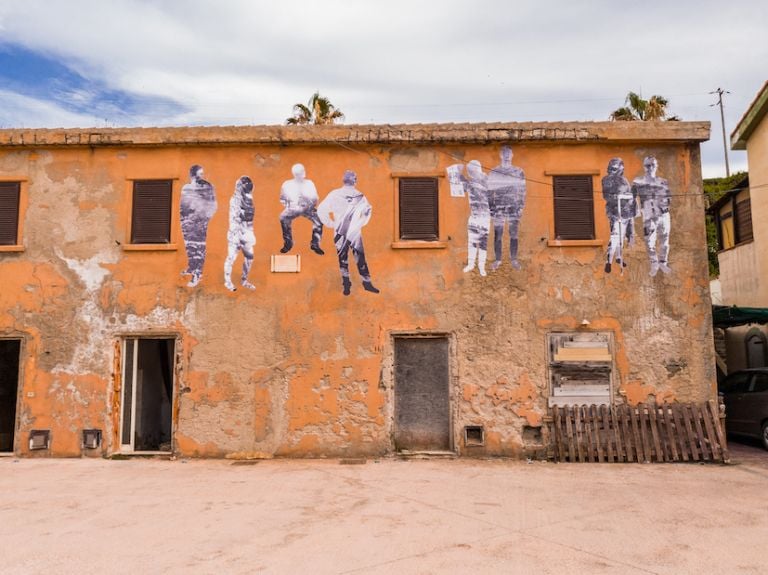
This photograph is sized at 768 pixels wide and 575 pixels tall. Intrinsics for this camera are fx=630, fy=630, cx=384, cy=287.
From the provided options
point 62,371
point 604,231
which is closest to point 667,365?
point 604,231

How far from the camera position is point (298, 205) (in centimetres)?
1214

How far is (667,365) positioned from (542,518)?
18.4 ft

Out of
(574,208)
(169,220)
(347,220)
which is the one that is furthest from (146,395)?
(574,208)

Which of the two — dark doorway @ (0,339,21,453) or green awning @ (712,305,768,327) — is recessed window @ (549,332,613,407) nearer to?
green awning @ (712,305,768,327)

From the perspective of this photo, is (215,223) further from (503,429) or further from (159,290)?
(503,429)

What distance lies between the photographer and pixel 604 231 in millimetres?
11898

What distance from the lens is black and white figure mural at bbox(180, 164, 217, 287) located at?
39.5 ft

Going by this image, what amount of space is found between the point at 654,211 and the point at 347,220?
5813 millimetres

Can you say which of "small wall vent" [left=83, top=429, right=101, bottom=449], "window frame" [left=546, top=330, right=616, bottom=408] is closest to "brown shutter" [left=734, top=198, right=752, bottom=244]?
"window frame" [left=546, top=330, right=616, bottom=408]

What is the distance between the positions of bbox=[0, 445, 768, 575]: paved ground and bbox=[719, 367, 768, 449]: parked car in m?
1.64

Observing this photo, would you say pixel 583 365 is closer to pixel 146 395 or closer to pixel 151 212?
pixel 146 395

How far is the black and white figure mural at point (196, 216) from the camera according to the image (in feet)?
39.5

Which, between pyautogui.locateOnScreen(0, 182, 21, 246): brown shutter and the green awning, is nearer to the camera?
pyautogui.locateOnScreen(0, 182, 21, 246): brown shutter

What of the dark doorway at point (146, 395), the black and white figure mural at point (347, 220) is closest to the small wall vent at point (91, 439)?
the dark doorway at point (146, 395)
